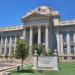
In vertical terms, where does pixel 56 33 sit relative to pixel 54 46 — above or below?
above

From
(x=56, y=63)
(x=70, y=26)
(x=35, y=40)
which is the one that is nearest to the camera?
(x=56, y=63)

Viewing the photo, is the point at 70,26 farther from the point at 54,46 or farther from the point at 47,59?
the point at 47,59

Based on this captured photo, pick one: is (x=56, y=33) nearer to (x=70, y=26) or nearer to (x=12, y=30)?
(x=70, y=26)

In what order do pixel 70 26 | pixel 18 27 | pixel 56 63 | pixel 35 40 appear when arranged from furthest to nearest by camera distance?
1. pixel 18 27
2. pixel 35 40
3. pixel 70 26
4. pixel 56 63

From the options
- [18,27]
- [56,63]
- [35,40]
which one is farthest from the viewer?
[18,27]

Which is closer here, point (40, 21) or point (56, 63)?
point (56, 63)

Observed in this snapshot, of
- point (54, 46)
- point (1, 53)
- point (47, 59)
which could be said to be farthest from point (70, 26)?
point (47, 59)

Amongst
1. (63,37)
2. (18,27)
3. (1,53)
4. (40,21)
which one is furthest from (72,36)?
(1,53)

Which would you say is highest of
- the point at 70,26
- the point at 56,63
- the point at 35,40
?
the point at 70,26

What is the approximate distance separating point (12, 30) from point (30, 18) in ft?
39.8

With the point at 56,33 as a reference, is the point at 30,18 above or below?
above

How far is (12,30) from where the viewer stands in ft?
252

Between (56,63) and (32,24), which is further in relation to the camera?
(32,24)

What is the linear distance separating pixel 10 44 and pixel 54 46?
19.1 metres
